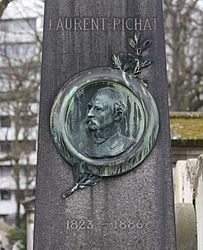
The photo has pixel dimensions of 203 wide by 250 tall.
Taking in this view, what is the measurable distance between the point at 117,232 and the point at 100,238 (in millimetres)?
178

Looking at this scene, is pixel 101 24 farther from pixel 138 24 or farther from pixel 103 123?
pixel 103 123

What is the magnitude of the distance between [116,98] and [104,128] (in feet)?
1.09

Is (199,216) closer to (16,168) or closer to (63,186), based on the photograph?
(63,186)

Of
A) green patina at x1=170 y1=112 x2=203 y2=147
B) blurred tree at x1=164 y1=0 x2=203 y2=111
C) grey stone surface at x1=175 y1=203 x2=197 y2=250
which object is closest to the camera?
grey stone surface at x1=175 y1=203 x2=197 y2=250

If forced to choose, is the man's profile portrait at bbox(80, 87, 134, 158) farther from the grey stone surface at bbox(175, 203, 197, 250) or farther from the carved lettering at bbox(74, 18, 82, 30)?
the grey stone surface at bbox(175, 203, 197, 250)

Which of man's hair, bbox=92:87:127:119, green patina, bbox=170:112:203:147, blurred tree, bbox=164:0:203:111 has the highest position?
blurred tree, bbox=164:0:203:111

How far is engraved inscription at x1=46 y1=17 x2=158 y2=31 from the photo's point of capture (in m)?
7.35

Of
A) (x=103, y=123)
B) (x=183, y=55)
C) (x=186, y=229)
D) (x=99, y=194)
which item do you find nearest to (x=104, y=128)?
(x=103, y=123)

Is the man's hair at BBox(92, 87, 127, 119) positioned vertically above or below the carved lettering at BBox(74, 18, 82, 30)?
below

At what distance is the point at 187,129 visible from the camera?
15641mm

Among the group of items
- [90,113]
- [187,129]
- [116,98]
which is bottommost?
[90,113]

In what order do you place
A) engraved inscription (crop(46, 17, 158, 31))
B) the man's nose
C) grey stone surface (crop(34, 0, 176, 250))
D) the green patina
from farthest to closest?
the green patina
engraved inscription (crop(46, 17, 158, 31))
the man's nose
grey stone surface (crop(34, 0, 176, 250))

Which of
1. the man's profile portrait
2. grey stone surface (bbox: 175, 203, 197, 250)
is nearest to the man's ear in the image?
the man's profile portrait

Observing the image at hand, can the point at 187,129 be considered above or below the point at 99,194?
above
